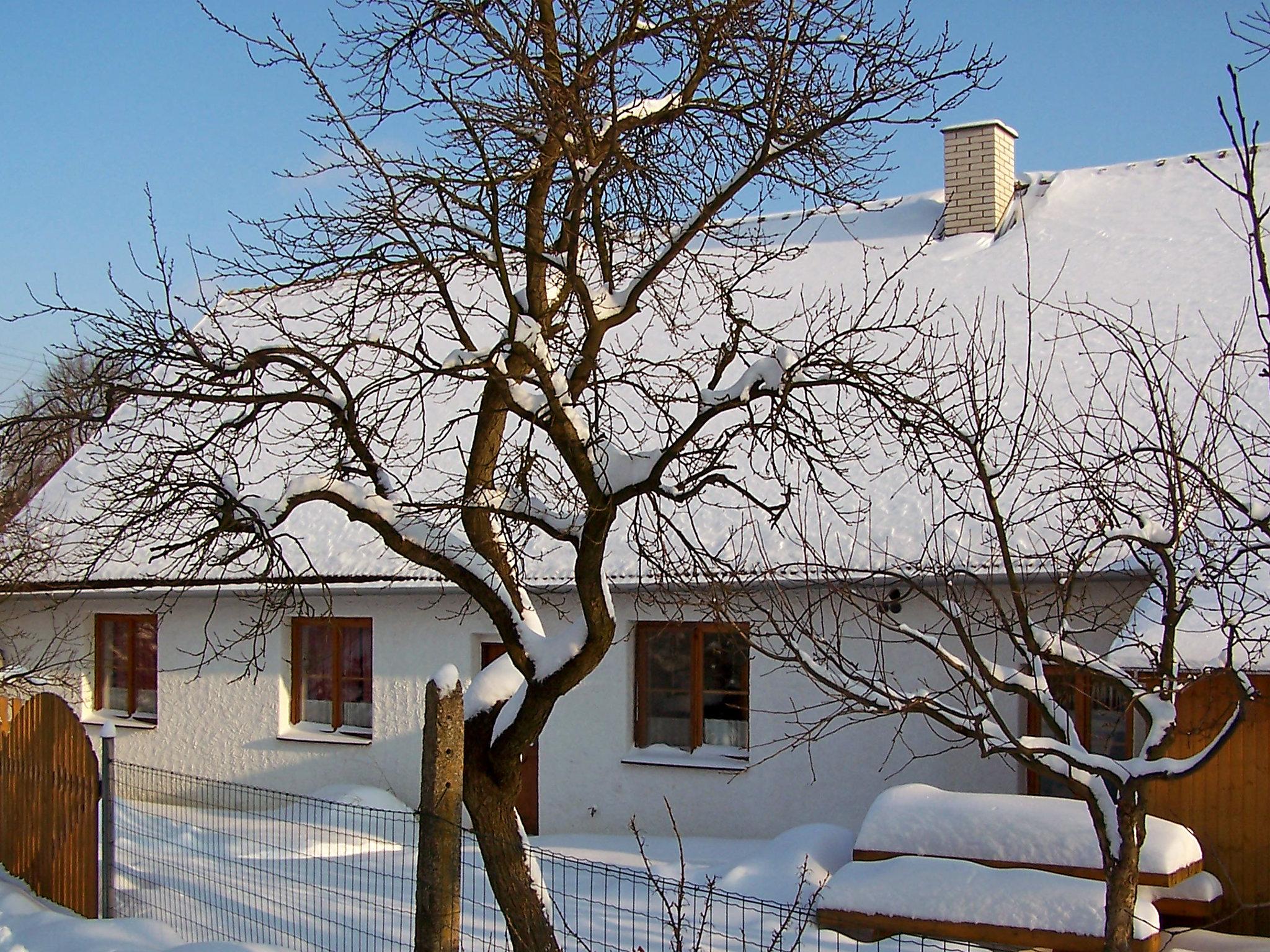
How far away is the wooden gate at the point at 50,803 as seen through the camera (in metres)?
8.48

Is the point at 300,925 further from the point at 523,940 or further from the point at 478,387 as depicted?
the point at 478,387

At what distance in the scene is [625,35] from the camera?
592cm

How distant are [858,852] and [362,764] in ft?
21.8

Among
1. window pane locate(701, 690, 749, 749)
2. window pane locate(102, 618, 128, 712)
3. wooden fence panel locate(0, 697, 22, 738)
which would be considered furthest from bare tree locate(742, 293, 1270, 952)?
window pane locate(102, 618, 128, 712)

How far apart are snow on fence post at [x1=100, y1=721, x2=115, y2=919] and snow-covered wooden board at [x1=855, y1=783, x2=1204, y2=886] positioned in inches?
187

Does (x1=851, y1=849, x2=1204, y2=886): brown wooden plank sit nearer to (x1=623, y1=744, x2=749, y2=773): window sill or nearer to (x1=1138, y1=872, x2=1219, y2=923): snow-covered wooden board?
(x1=1138, y1=872, x2=1219, y2=923): snow-covered wooden board

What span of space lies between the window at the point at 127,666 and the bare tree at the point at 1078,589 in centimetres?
899

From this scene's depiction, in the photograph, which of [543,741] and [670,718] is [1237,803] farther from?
[543,741]

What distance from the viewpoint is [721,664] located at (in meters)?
12.2

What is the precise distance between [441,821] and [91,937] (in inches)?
133

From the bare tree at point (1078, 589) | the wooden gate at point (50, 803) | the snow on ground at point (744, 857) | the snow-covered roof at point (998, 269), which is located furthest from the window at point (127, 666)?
the bare tree at point (1078, 589)

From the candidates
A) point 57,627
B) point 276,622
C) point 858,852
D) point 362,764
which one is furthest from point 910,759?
point 57,627

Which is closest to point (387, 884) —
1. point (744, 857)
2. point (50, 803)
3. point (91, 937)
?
point (50, 803)

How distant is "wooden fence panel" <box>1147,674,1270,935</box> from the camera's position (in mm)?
8406
